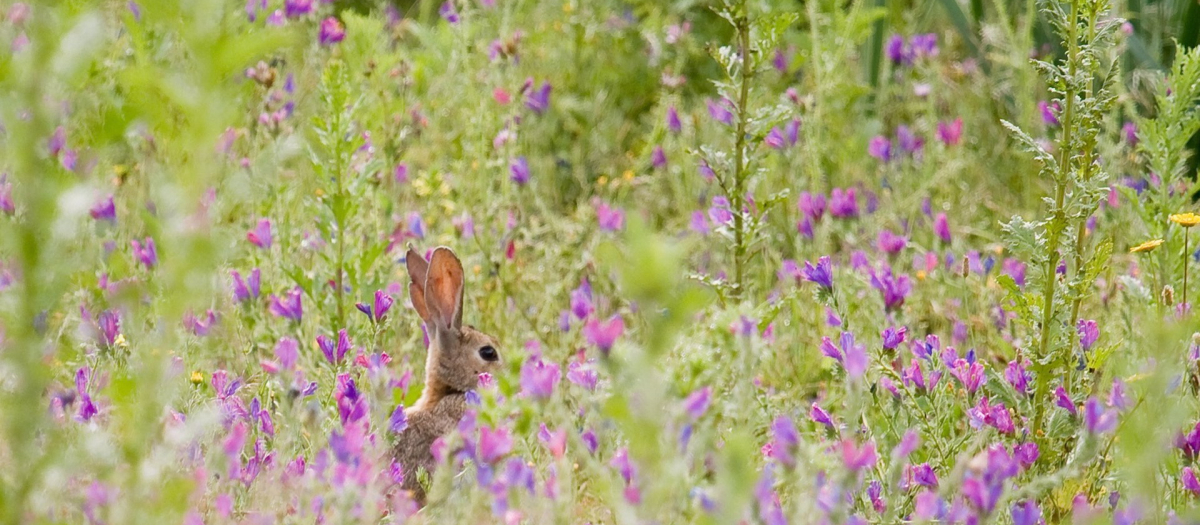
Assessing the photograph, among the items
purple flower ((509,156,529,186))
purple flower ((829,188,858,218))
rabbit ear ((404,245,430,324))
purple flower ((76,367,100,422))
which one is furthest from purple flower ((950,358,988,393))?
purple flower ((509,156,529,186))

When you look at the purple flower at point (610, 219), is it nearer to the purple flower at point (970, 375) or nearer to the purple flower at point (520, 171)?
the purple flower at point (520, 171)

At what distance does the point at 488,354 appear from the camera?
348cm

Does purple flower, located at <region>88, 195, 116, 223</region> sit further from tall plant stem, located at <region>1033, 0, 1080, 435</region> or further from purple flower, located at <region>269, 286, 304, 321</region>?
tall plant stem, located at <region>1033, 0, 1080, 435</region>

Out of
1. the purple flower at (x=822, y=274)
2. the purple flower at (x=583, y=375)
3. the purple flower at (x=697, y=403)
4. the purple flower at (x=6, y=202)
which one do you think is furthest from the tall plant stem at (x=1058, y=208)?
the purple flower at (x=6, y=202)

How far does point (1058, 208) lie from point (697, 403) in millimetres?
1158

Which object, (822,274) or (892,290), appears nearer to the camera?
(822,274)

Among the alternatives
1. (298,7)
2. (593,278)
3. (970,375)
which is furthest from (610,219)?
(970,375)

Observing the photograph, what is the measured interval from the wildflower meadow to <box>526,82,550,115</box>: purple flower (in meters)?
0.09

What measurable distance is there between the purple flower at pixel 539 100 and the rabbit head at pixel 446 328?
5.63 feet

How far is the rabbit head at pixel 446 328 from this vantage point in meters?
3.36

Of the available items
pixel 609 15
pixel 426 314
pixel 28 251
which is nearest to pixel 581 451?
pixel 28 251

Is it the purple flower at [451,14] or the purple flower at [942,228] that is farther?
the purple flower at [451,14]

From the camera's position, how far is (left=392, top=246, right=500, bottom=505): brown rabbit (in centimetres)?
333

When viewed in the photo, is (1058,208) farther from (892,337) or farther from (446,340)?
(446,340)
